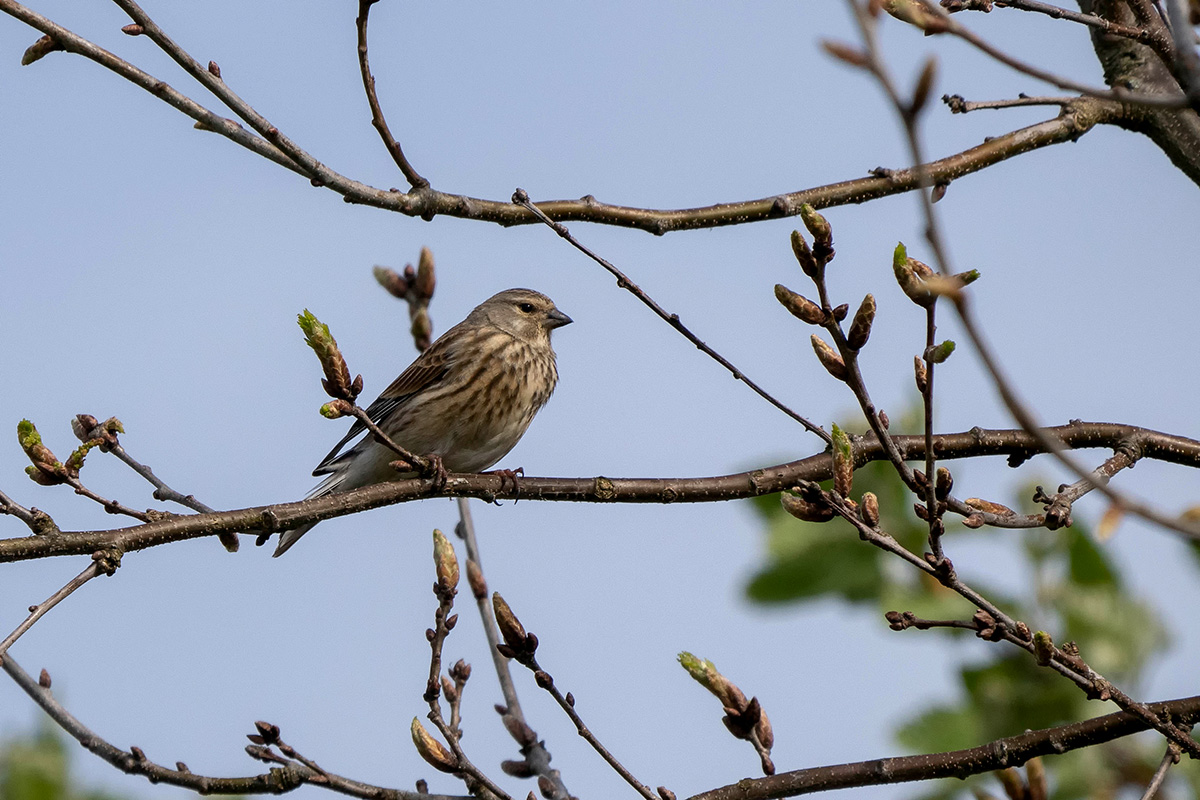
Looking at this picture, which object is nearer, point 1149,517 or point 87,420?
point 1149,517

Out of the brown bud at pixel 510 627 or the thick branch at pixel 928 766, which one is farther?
the brown bud at pixel 510 627

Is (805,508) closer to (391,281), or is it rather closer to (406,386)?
(391,281)

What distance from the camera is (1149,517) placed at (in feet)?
7.67

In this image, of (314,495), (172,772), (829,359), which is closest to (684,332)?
(829,359)

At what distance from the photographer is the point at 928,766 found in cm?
405

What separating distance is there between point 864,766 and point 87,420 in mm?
3028

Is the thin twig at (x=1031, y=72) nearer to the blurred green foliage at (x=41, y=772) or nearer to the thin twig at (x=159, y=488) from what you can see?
the thin twig at (x=159, y=488)

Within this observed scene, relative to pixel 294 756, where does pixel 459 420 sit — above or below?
above

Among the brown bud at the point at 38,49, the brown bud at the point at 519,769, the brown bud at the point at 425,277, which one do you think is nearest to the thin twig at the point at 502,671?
the brown bud at the point at 519,769

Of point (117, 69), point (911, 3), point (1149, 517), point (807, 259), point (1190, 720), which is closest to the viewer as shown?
point (1149, 517)

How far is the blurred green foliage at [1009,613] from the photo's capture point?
21.2ft

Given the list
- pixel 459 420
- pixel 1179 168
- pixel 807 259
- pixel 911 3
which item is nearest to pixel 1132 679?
pixel 1179 168

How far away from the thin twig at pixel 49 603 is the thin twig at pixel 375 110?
5.70 ft

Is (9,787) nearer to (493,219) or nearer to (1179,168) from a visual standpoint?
(493,219)
